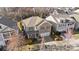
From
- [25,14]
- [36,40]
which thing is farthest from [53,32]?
[25,14]

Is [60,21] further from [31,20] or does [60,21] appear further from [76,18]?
[31,20]

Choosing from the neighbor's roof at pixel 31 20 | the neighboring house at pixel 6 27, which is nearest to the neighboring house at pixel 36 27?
the neighbor's roof at pixel 31 20

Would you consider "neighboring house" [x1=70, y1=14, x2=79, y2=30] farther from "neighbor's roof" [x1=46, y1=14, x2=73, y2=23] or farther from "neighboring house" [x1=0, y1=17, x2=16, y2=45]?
"neighboring house" [x1=0, y1=17, x2=16, y2=45]

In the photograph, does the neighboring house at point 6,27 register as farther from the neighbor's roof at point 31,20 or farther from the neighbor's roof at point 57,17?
the neighbor's roof at point 57,17

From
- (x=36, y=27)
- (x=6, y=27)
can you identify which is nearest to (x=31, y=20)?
(x=36, y=27)
